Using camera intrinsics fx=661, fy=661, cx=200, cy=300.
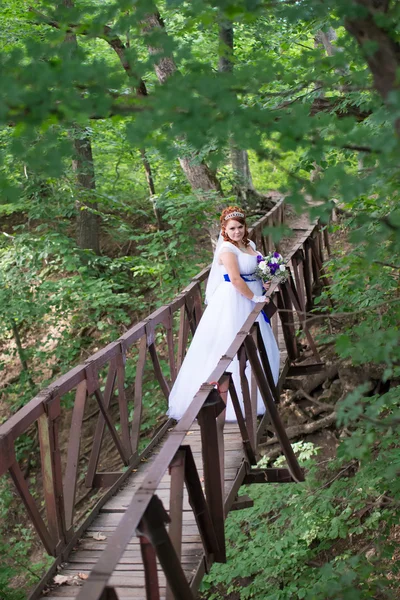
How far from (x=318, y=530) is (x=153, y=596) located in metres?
4.32

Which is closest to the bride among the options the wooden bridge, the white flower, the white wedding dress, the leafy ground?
the white wedding dress

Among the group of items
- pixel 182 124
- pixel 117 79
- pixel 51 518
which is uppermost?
pixel 117 79

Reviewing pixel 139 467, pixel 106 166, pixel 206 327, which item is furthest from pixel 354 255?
pixel 106 166

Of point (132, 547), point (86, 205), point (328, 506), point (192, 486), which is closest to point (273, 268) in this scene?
point (328, 506)

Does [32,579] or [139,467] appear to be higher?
[139,467]

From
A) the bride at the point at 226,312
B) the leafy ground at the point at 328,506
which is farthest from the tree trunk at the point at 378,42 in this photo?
the bride at the point at 226,312

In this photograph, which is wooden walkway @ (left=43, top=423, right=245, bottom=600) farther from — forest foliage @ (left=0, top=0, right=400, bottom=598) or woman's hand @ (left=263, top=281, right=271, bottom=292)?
woman's hand @ (left=263, top=281, right=271, bottom=292)

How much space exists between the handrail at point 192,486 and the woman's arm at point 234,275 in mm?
208

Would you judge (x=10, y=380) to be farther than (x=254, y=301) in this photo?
Yes

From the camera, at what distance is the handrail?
2163mm

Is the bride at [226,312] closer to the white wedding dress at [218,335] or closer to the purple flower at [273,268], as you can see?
the white wedding dress at [218,335]

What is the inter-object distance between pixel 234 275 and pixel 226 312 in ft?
1.18

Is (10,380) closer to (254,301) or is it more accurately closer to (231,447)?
(254,301)

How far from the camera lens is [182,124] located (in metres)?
2.10
